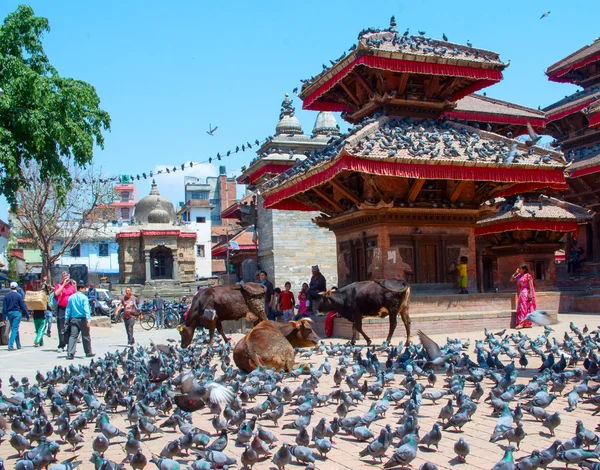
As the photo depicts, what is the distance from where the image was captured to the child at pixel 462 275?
18.8 m

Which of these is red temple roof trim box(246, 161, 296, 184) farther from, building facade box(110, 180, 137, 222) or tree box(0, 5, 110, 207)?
building facade box(110, 180, 137, 222)

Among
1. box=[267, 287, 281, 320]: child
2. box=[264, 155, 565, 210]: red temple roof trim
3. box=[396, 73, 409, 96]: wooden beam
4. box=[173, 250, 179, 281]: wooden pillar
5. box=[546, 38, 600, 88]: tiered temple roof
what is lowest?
box=[267, 287, 281, 320]: child

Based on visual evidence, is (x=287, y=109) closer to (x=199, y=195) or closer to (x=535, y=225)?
(x=535, y=225)

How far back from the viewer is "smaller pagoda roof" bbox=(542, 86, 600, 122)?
102 ft

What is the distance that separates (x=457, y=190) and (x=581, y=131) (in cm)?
1635

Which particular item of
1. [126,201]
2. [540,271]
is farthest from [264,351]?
[126,201]

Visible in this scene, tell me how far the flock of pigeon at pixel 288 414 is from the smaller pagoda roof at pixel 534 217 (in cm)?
1513

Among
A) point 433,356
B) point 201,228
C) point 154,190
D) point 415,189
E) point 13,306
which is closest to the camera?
point 433,356

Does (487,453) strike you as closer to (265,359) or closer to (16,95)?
(265,359)

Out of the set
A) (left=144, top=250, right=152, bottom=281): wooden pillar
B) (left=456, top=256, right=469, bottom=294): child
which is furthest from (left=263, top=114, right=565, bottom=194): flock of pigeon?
(left=144, top=250, right=152, bottom=281): wooden pillar

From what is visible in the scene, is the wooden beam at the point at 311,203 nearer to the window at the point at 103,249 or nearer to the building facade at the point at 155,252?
the building facade at the point at 155,252

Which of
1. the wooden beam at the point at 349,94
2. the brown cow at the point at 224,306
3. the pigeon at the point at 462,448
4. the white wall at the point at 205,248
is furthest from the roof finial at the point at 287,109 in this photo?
the white wall at the point at 205,248

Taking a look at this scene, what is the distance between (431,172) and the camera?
17.3m

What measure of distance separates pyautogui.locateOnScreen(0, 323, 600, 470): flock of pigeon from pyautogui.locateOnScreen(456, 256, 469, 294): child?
6777mm
